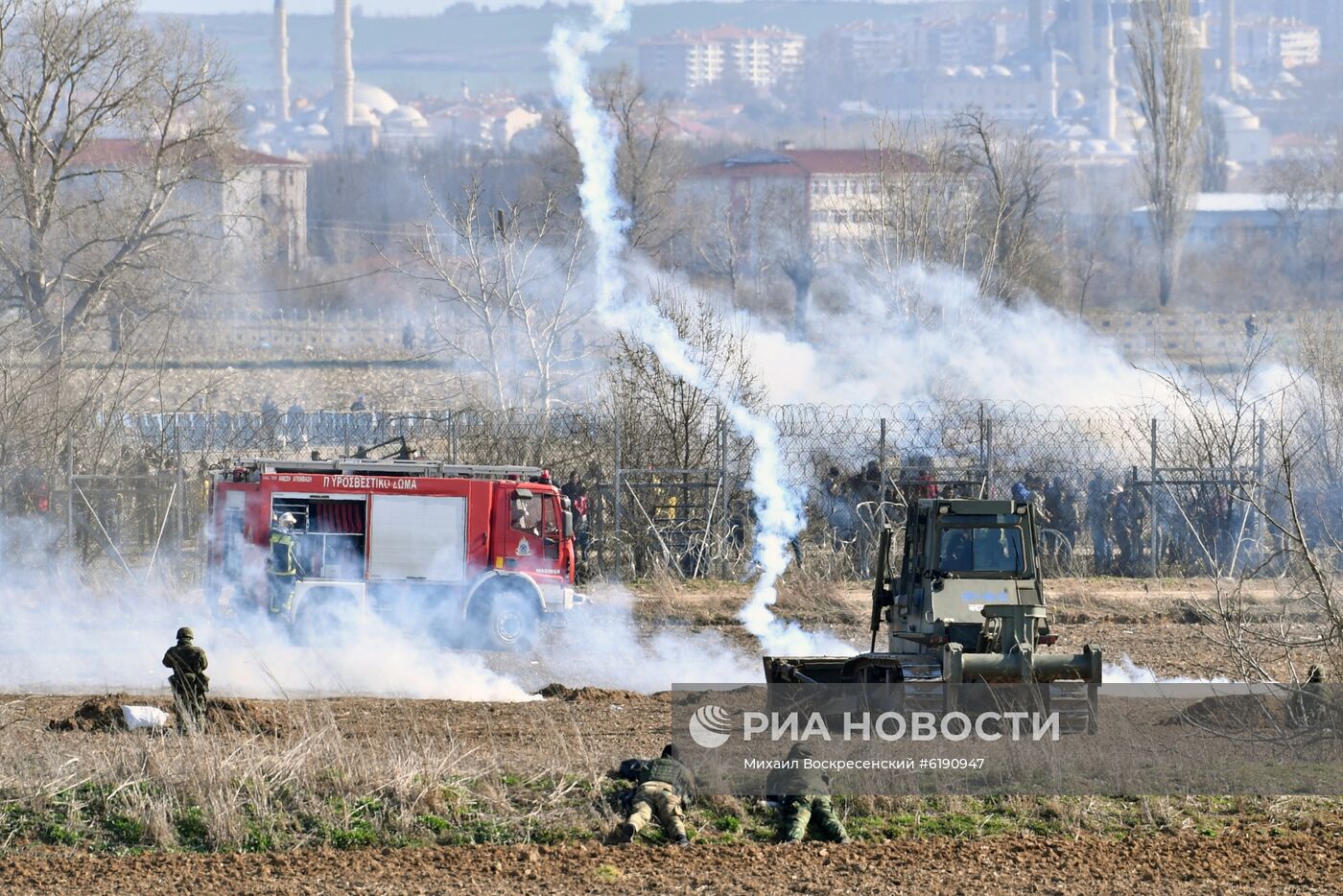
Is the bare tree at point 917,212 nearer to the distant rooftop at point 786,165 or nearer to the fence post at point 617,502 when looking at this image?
the fence post at point 617,502

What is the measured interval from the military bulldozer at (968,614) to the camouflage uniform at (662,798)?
2853 mm

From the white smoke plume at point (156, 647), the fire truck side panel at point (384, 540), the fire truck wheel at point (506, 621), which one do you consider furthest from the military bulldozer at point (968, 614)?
the fire truck side panel at point (384, 540)

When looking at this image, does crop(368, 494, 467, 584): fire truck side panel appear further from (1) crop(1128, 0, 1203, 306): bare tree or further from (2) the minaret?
(2) the minaret

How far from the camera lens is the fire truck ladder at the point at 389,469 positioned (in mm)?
21312

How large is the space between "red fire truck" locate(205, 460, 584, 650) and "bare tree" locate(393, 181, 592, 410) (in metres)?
12.2

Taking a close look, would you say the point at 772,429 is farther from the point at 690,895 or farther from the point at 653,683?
the point at 690,895

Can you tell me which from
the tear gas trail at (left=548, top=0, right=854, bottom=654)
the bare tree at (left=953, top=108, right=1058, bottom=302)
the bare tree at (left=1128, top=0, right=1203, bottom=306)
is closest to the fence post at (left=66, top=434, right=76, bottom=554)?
the tear gas trail at (left=548, top=0, right=854, bottom=654)

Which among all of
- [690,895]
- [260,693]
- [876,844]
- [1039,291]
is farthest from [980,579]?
[1039,291]

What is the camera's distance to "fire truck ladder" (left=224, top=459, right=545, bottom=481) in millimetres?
21312

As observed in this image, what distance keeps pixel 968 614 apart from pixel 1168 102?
5426 cm

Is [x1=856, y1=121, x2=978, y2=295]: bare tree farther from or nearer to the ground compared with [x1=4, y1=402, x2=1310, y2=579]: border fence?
farther from the ground

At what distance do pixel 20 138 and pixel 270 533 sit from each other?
22884mm

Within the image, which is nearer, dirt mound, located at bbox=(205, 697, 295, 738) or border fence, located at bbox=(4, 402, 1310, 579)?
dirt mound, located at bbox=(205, 697, 295, 738)

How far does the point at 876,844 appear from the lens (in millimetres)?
12219
